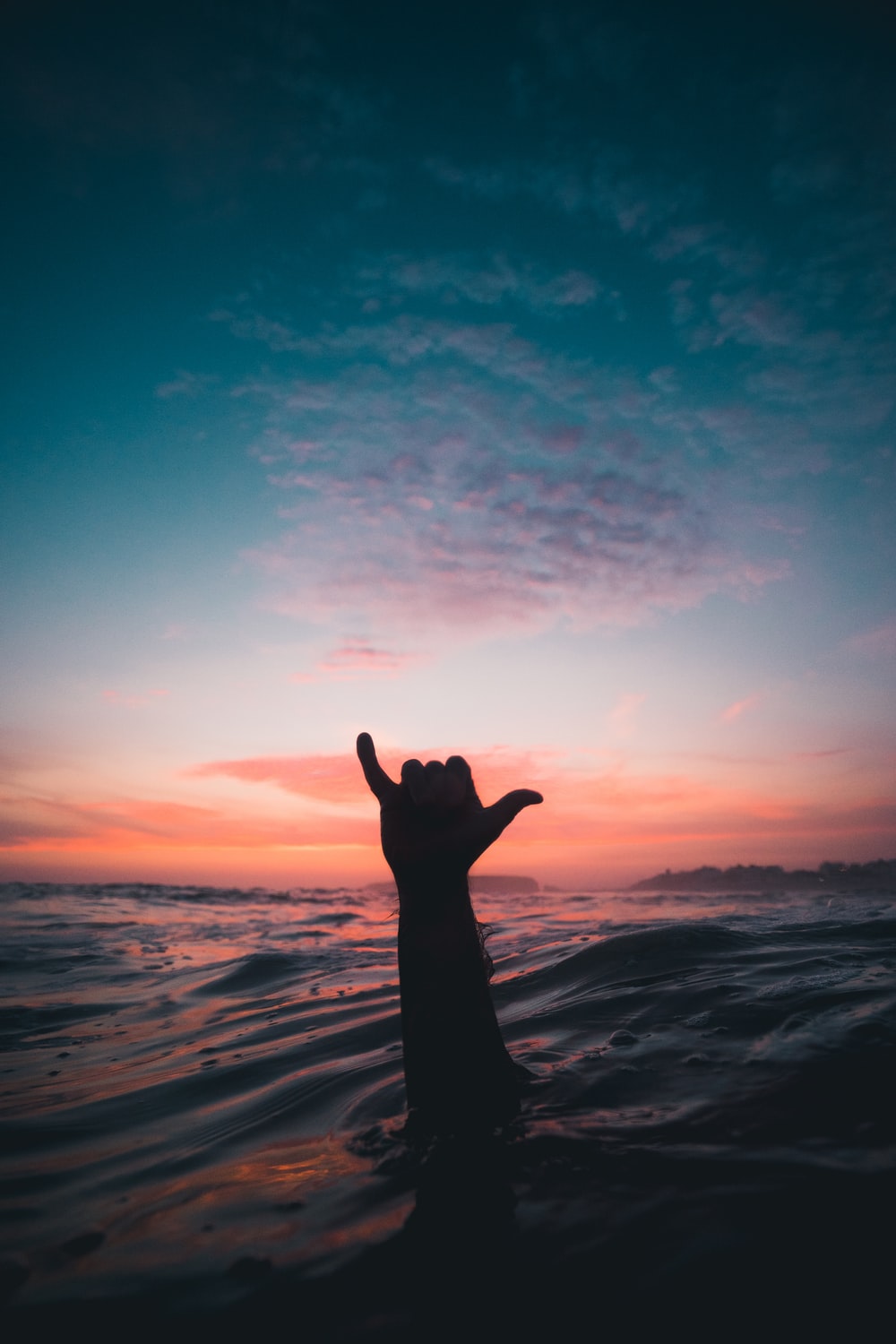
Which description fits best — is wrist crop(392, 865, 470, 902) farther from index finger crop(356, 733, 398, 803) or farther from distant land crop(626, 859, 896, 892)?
distant land crop(626, 859, 896, 892)

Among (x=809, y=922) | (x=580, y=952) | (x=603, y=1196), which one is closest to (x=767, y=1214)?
(x=603, y=1196)

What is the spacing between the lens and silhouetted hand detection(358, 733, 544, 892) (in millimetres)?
2812

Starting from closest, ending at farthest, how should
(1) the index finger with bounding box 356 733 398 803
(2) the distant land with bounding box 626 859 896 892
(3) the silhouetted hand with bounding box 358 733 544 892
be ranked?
(3) the silhouetted hand with bounding box 358 733 544 892
(1) the index finger with bounding box 356 733 398 803
(2) the distant land with bounding box 626 859 896 892

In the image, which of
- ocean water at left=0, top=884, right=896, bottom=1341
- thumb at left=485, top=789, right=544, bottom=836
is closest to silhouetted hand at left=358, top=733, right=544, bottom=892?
thumb at left=485, top=789, right=544, bottom=836

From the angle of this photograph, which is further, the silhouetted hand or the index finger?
the index finger

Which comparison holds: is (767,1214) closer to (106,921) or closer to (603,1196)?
(603,1196)

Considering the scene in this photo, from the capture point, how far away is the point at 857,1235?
1.68 meters

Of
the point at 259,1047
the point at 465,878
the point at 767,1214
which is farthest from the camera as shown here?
the point at 259,1047

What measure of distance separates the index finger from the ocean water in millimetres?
1457

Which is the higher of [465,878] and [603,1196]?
[465,878]

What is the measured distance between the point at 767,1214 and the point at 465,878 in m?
1.55

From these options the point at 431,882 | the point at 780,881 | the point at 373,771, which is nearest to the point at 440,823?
the point at 431,882

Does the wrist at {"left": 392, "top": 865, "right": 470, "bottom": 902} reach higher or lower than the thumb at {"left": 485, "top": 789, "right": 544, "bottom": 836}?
lower

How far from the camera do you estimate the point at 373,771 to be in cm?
322
